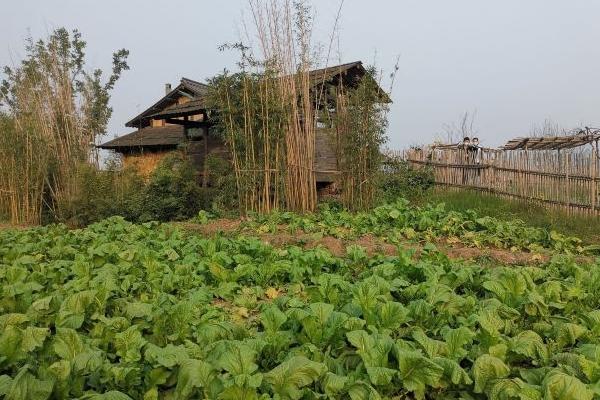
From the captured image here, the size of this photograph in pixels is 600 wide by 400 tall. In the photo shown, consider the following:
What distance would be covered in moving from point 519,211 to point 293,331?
827 cm

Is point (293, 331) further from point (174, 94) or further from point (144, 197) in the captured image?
point (174, 94)

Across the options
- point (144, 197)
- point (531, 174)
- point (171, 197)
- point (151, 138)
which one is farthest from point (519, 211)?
point (151, 138)

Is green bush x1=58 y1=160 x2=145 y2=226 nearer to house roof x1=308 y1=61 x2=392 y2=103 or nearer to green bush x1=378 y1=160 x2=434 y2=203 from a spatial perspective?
house roof x1=308 y1=61 x2=392 y2=103

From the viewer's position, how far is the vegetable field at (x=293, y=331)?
1972 millimetres

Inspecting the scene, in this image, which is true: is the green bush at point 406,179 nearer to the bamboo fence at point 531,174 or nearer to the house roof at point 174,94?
the bamboo fence at point 531,174

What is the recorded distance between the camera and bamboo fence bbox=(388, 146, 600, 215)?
8.66 meters

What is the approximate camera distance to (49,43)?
11.4 metres

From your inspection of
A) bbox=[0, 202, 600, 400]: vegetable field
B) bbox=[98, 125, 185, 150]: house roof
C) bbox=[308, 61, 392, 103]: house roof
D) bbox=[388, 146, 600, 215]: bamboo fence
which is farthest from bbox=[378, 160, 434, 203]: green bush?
bbox=[0, 202, 600, 400]: vegetable field

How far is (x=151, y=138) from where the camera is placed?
1819cm

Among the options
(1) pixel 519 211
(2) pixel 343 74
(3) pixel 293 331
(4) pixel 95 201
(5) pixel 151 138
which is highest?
(2) pixel 343 74

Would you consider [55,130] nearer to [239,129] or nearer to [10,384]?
[239,129]

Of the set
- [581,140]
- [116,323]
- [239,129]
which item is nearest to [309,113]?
[239,129]

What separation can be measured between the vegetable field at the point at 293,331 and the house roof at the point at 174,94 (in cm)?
1319

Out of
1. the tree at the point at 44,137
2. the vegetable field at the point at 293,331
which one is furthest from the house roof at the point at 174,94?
the vegetable field at the point at 293,331
